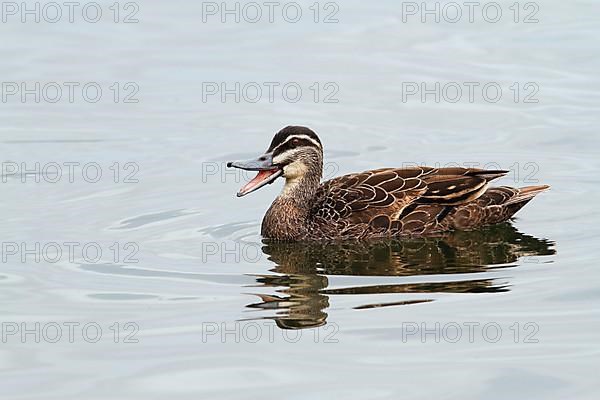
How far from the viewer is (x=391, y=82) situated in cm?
2297

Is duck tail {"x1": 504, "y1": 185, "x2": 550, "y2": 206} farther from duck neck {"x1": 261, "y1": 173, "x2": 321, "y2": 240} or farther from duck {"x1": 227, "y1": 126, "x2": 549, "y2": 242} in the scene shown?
duck neck {"x1": 261, "y1": 173, "x2": 321, "y2": 240}

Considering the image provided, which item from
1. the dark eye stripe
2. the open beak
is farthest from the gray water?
the dark eye stripe

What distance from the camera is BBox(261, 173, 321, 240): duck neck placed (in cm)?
1659

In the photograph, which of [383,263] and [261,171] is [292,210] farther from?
[383,263]

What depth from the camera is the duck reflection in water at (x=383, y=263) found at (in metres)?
13.9

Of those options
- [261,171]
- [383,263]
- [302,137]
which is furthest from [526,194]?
[261,171]

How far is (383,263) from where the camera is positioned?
50.8ft

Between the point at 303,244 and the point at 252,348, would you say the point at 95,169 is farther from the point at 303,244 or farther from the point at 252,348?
the point at 252,348

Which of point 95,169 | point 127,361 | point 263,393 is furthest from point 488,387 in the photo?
point 95,169

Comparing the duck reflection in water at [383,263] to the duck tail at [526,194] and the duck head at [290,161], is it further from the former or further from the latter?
the duck head at [290,161]

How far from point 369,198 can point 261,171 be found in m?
1.16

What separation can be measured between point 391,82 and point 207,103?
2764mm

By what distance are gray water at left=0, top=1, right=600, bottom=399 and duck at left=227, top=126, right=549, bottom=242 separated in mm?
248

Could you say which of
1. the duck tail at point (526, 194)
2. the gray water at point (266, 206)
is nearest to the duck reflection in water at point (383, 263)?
the gray water at point (266, 206)
